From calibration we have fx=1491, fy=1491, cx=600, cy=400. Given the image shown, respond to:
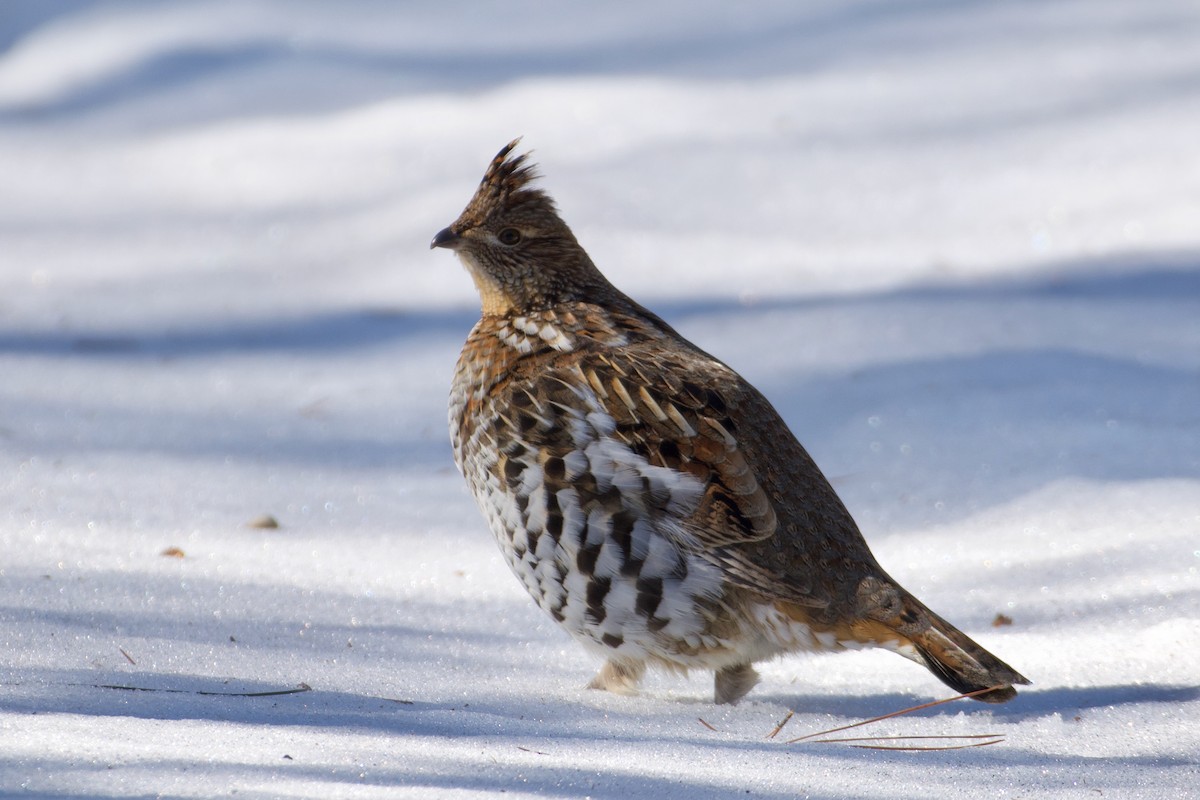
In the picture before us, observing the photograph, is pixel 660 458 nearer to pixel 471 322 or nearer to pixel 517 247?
pixel 517 247

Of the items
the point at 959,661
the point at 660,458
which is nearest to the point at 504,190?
the point at 660,458

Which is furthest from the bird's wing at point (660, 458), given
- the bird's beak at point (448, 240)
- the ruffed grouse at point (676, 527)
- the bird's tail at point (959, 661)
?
the bird's beak at point (448, 240)

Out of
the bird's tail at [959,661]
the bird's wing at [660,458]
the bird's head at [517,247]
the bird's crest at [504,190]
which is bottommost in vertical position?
the bird's tail at [959,661]

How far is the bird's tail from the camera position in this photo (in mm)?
3604

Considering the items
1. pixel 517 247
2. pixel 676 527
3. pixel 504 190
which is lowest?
pixel 676 527

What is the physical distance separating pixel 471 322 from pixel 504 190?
3.30m

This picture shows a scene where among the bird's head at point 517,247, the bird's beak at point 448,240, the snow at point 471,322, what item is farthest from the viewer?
the bird's beak at point 448,240

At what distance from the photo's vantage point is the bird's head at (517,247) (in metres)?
4.39

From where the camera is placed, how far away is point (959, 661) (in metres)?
3.64

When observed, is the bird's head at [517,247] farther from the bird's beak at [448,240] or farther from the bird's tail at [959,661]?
the bird's tail at [959,661]

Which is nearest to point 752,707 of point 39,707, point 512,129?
point 39,707

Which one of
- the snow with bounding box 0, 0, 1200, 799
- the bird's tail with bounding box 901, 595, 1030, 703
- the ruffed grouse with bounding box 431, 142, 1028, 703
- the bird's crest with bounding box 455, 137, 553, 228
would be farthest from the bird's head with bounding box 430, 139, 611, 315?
the bird's tail with bounding box 901, 595, 1030, 703

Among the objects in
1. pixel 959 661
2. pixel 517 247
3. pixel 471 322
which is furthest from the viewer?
pixel 471 322

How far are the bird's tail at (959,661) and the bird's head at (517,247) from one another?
4.54ft
